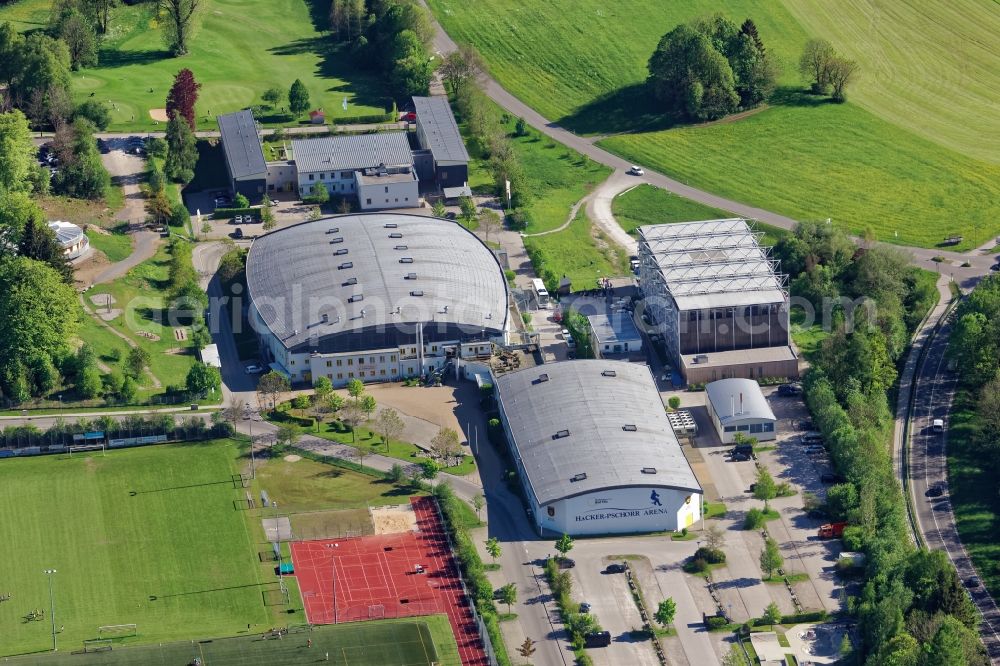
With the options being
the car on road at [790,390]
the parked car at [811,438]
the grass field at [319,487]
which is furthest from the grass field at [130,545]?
the car on road at [790,390]

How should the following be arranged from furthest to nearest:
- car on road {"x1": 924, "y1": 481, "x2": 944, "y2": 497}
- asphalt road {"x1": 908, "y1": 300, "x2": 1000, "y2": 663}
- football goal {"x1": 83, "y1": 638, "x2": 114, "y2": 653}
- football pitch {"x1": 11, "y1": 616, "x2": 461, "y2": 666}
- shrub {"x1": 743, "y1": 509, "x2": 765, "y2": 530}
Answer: car on road {"x1": 924, "y1": 481, "x2": 944, "y2": 497} → shrub {"x1": 743, "y1": 509, "x2": 765, "y2": 530} → asphalt road {"x1": 908, "y1": 300, "x2": 1000, "y2": 663} → football goal {"x1": 83, "y1": 638, "x2": 114, "y2": 653} → football pitch {"x1": 11, "y1": 616, "x2": 461, "y2": 666}

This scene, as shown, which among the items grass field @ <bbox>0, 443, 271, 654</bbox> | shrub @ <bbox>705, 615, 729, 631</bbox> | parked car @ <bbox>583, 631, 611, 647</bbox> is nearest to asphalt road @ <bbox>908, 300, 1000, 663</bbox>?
shrub @ <bbox>705, 615, 729, 631</bbox>

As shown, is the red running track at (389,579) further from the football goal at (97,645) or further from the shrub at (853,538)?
the shrub at (853,538)

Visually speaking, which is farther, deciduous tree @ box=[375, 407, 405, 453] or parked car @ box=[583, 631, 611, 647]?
deciduous tree @ box=[375, 407, 405, 453]

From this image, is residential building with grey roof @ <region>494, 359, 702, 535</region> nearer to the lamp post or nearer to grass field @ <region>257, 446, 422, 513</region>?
grass field @ <region>257, 446, 422, 513</region>

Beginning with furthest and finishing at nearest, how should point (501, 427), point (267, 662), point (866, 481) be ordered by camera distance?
point (501, 427) → point (866, 481) → point (267, 662)

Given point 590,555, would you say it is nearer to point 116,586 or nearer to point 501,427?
point 501,427

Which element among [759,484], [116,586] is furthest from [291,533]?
[759,484]

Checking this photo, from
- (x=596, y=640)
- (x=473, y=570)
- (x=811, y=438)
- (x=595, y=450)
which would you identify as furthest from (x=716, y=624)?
(x=811, y=438)
